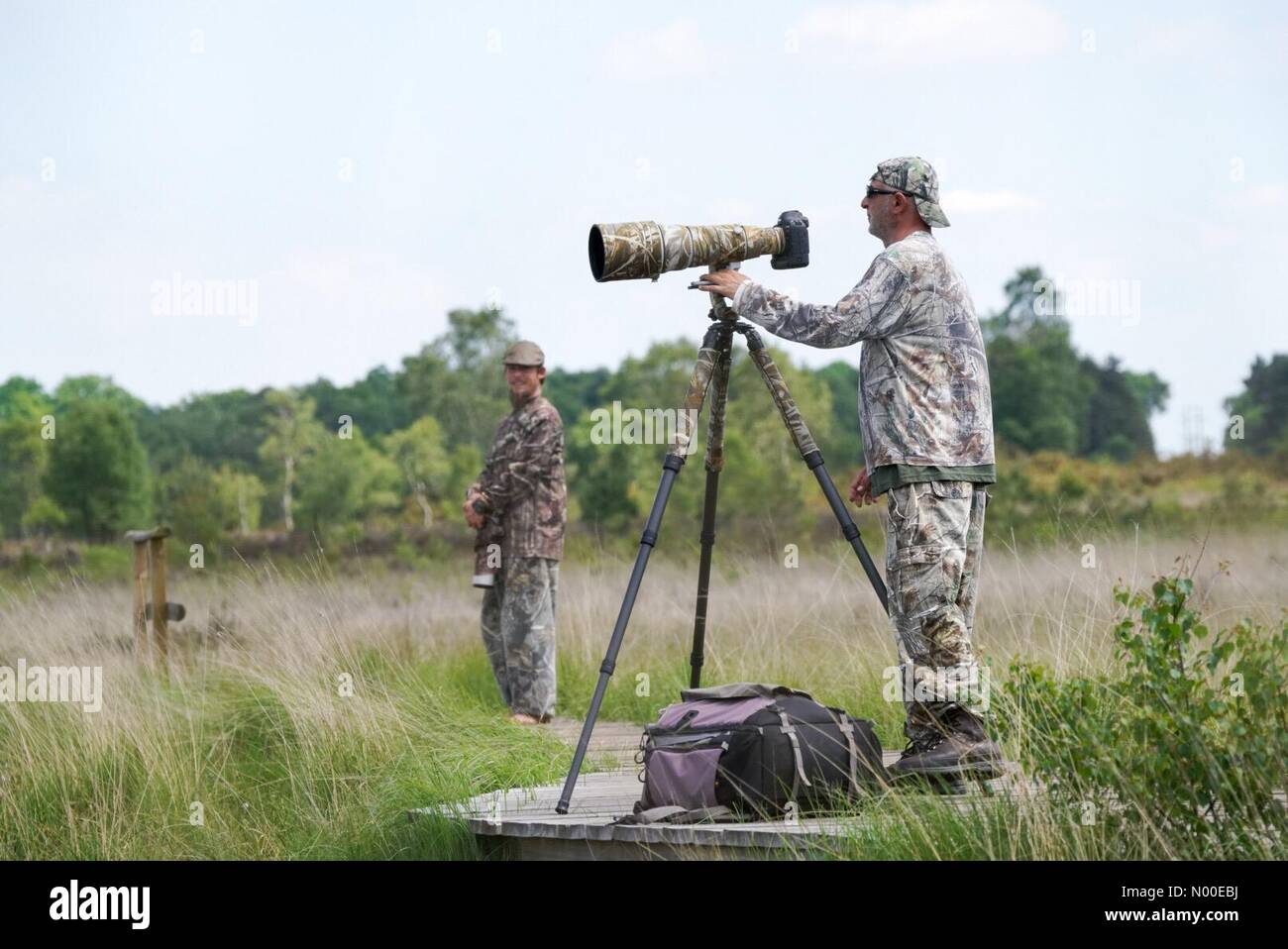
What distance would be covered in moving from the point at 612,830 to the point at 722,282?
6.07 feet

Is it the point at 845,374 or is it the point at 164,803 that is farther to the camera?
the point at 845,374

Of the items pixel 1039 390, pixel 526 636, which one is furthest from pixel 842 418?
pixel 526 636

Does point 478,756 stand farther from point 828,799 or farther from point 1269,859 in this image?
point 1269,859

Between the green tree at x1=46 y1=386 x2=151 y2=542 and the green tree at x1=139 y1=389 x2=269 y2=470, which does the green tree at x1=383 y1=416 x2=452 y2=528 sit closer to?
the green tree at x1=139 y1=389 x2=269 y2=470

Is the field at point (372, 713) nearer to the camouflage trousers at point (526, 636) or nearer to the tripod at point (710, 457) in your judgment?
the camouflage trousers at point (526, 636)

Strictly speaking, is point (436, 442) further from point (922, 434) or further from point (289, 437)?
point (922, 434)

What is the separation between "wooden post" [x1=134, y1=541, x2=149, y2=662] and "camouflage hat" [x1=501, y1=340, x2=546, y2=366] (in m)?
2.72

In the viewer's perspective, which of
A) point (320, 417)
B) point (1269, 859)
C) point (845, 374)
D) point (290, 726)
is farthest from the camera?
point (845, 374)

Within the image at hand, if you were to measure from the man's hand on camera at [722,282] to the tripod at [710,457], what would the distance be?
102mm

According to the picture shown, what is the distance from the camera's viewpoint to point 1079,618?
8094 millimetres

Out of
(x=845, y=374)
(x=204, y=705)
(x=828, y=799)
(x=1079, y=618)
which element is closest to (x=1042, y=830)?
(x=828, y=799)

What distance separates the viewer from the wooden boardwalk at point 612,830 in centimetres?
460

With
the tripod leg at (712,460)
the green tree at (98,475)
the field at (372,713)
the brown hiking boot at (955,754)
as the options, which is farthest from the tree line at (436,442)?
the brown hiking boot at (955,754)

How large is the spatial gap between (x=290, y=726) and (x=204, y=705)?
0.78 metres
